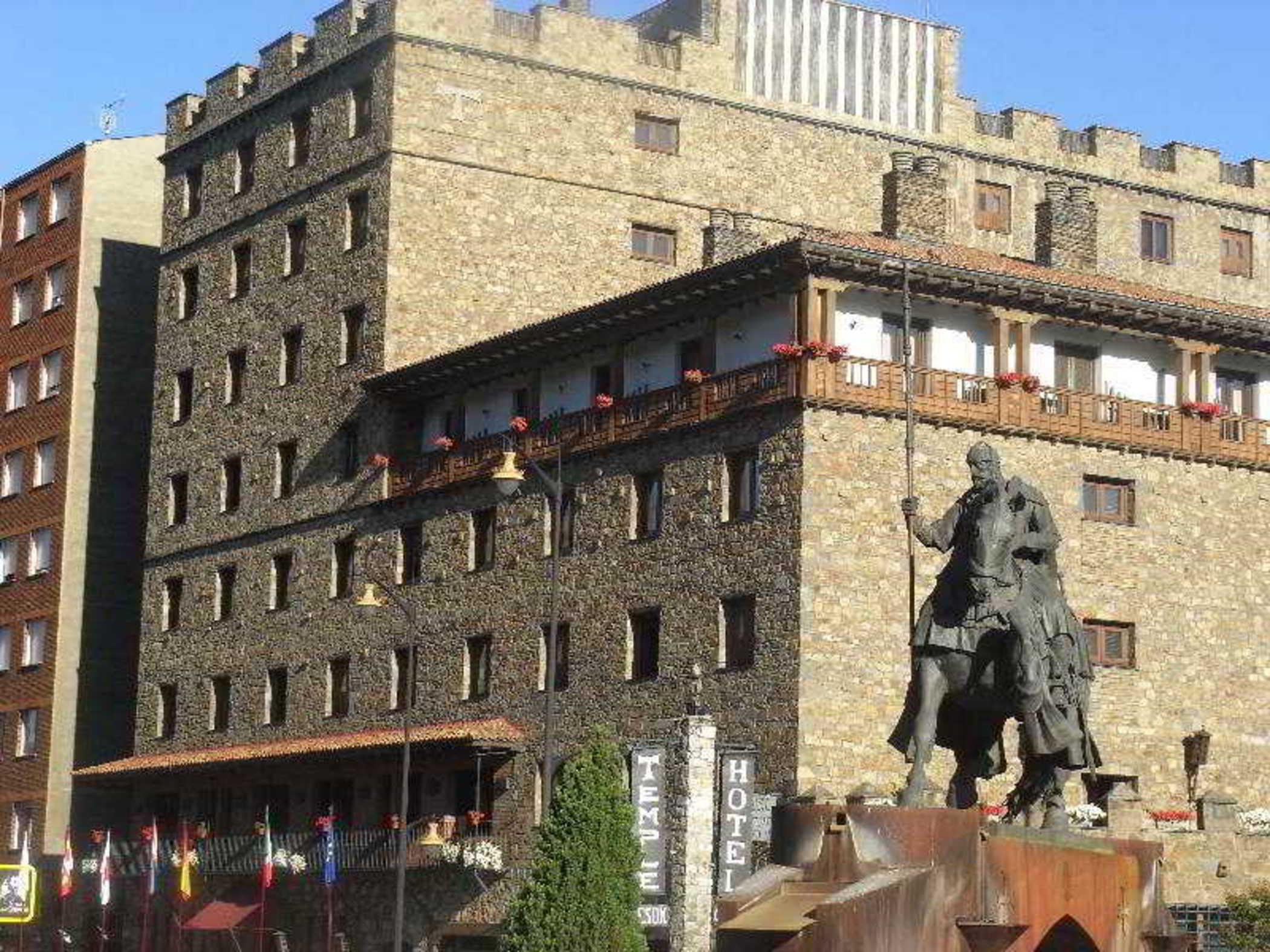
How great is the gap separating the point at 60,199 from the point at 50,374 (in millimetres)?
5539

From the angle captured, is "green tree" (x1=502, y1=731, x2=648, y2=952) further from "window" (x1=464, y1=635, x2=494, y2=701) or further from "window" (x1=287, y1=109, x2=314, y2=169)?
"window" (x1=287, y1=109, x2=314, y2=169)

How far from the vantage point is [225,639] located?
75.3 m

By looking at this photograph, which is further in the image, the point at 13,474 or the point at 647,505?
the point at 13,474

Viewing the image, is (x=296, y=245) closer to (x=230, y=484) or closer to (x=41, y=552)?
(x=230, y=484)

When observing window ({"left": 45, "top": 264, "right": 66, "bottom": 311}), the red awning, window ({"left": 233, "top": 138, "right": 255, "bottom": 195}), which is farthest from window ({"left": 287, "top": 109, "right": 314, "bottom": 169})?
the red awning

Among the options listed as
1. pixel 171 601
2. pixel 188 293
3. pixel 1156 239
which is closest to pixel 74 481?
pixel 171 601

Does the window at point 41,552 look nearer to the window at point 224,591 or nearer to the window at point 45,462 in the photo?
the window at point 45,462

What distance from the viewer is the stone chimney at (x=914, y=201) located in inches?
2514

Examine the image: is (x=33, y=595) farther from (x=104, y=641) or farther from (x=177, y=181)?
(x=177, y=181)

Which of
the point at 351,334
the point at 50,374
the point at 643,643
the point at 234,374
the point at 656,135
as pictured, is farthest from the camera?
the point at 50,374

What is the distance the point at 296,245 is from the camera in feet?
245

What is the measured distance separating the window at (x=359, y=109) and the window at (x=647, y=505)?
608 inches

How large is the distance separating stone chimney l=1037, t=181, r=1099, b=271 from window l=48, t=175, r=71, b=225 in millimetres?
33298

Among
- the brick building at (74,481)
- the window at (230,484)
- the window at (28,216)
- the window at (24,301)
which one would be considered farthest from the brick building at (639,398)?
the window at (28,216)
